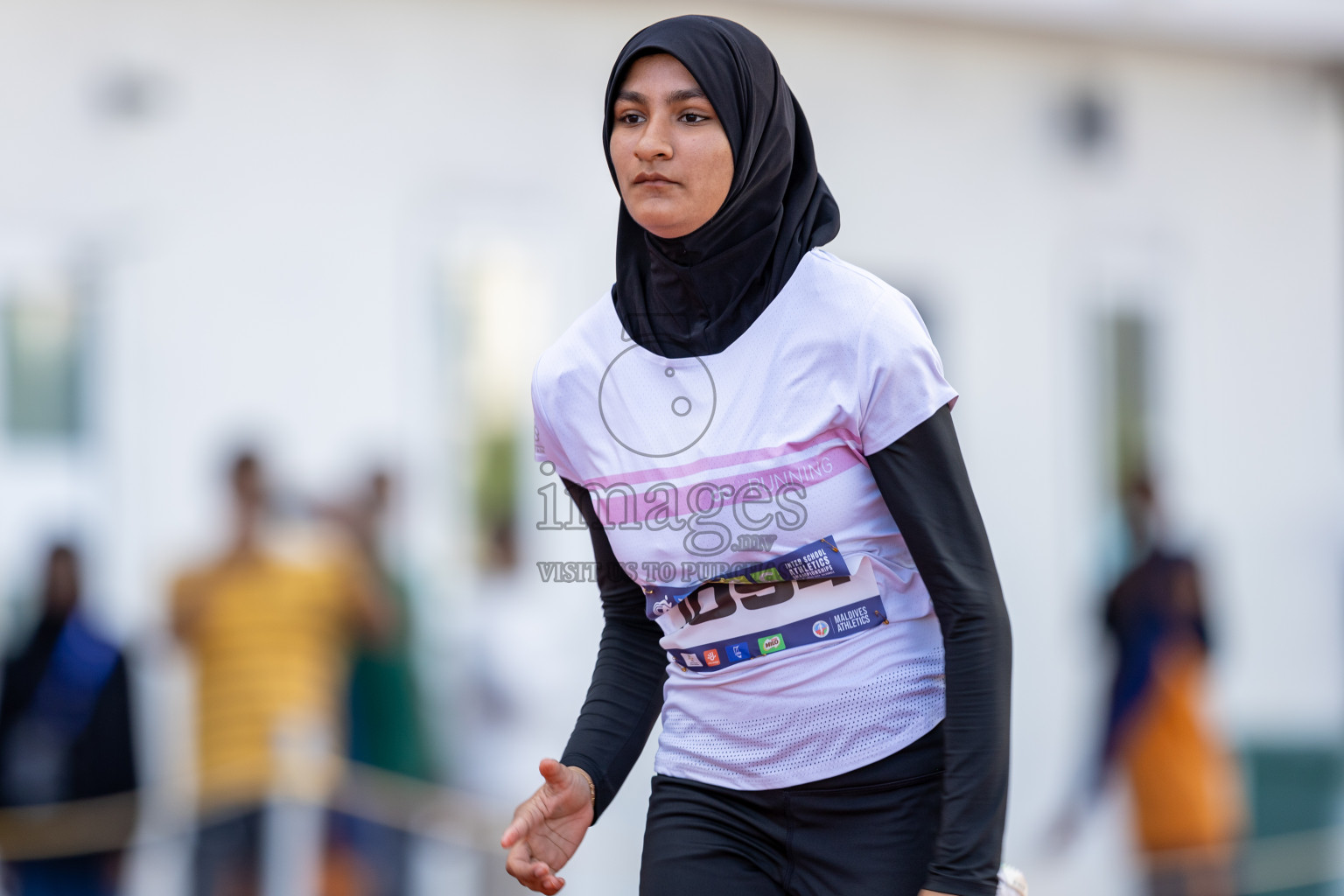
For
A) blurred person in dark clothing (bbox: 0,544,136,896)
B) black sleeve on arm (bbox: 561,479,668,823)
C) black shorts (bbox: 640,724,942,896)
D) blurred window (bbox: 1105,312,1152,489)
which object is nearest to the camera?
black shorts (bbox: 640,724,942,896)

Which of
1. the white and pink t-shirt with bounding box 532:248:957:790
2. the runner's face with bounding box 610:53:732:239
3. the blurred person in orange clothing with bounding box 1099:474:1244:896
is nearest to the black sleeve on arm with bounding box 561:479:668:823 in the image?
the white and pink t-shirt with bounding box 532:248:957:790

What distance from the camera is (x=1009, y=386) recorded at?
865 cm

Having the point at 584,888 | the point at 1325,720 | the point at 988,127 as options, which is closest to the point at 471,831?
the point at 584,888

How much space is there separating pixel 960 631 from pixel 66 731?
4.35m

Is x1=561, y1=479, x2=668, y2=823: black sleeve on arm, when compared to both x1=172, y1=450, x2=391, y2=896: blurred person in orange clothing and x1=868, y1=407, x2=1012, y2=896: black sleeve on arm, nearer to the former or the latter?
x1=868, y1=407, x2=1012, y2=896: black sleeve on arm

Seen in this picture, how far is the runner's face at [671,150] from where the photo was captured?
1949 millimetres

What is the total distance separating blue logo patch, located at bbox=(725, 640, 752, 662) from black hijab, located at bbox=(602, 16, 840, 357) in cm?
37

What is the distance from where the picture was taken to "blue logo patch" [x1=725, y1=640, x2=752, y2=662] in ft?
6.48

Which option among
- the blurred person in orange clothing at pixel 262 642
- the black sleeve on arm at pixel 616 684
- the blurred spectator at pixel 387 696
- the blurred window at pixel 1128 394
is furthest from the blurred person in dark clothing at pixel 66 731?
the blurred window at pixel 1128 394

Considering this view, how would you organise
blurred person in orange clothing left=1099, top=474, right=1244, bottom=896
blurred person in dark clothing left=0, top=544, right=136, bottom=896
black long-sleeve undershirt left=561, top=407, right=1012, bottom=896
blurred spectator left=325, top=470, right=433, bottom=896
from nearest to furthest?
black long-sleeve undershirt left=561, top=407, right=1012, bottom=896 < blurred person in dark clothing left=0, top=544, right=136, bottom=896 < blurred spectator left=325, top=470, right=433, bottom=896 < blurred person in orange clothing left=1099, top=474, right=1244, bottom=896

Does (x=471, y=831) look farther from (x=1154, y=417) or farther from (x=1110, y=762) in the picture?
(x=1154, y=417)

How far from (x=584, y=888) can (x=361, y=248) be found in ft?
11.2

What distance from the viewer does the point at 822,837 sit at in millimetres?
1960

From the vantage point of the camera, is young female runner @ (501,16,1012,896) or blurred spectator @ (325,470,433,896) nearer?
young female runner @ (501,16,1012,896)
